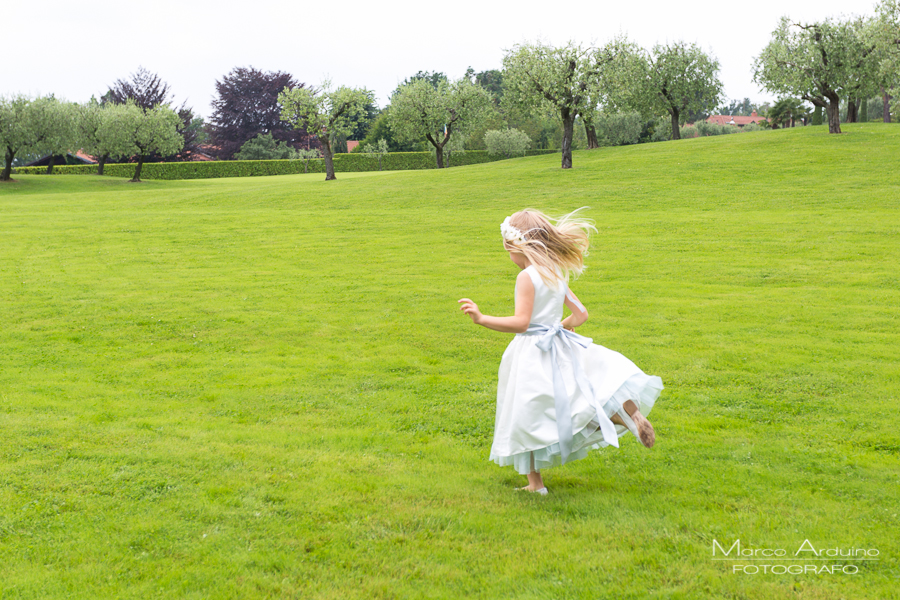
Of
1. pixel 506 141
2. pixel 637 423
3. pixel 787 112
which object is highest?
pixel 787 112

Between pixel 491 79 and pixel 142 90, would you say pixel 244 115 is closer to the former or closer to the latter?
pixel 142 90

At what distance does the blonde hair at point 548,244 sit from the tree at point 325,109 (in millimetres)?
45055

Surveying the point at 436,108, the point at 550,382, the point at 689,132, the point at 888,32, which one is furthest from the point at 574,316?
the point at 689,132

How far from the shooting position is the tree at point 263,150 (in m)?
83.1

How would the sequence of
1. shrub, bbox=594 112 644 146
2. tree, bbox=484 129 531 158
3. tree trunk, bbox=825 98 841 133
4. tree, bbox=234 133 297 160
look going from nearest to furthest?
1. tree trunk, bbox=825 98 841 133
2. tree, bbox=484 129 531 158
3. shrub, bbox=594 112 644 146
4. tree, bbox=234 133 297 160

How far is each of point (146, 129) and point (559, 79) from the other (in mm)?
35789

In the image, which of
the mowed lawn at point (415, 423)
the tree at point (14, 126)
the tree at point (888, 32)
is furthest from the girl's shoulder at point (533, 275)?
the tree at point (14, 126)

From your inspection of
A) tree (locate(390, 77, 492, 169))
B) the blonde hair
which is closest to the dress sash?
the blonde hair

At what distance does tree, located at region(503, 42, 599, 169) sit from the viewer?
129 ft

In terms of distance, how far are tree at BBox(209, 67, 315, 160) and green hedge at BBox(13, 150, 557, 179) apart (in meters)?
18.2

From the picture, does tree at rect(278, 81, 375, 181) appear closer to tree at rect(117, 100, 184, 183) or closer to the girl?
tree at rect(117, 100, 184, 183)

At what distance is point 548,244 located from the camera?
5.78 metres

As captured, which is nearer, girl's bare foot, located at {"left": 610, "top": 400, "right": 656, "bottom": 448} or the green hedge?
girl's bare foot, located at {"left": 610, "top": 400, "right": 656, "bottom": 448}

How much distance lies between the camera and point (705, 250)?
19.0 metres
